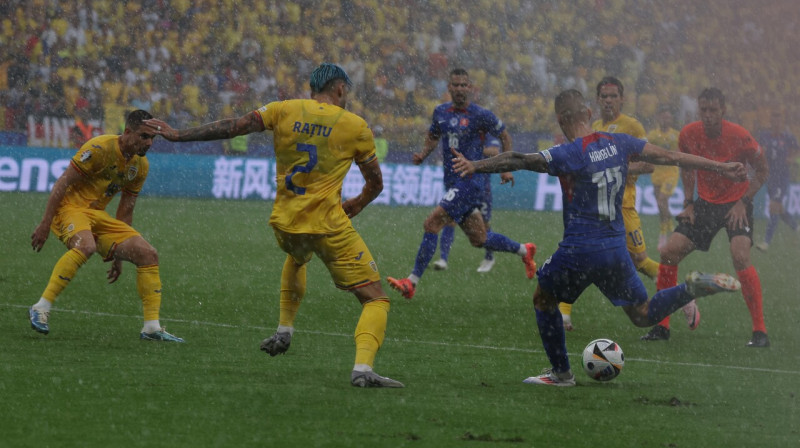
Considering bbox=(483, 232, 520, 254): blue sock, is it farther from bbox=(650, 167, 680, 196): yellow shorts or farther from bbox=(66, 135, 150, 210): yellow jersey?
bbox=(650, 167, 680, 196): yellow shorts

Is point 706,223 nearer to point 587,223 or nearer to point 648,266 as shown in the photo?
point 648,266

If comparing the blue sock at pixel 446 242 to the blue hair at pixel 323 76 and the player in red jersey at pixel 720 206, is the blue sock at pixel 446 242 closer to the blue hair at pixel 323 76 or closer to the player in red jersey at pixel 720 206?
the player in red jersey at pixel 720 206

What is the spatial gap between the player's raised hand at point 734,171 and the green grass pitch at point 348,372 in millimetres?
1303

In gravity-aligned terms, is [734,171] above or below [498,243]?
above

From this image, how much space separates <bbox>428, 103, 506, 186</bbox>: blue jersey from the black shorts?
9.63 feet

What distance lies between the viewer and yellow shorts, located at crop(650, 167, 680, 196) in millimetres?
18422

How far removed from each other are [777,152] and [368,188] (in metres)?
15.1

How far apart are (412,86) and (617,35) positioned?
4718 mm

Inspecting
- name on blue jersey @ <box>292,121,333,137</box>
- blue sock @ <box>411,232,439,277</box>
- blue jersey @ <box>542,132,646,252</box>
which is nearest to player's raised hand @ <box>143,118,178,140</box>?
name on blue jersey @ <box>292,121,333,137</box>

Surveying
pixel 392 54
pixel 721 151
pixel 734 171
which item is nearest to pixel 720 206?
pixel 721 151

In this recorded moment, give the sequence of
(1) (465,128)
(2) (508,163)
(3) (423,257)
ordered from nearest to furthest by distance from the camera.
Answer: (2) (508,163) < (3) (423,257) < (1) (465,128)

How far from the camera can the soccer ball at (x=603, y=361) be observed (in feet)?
22.4

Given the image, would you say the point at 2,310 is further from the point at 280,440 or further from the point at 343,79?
the point at 280,440

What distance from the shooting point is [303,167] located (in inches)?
255
